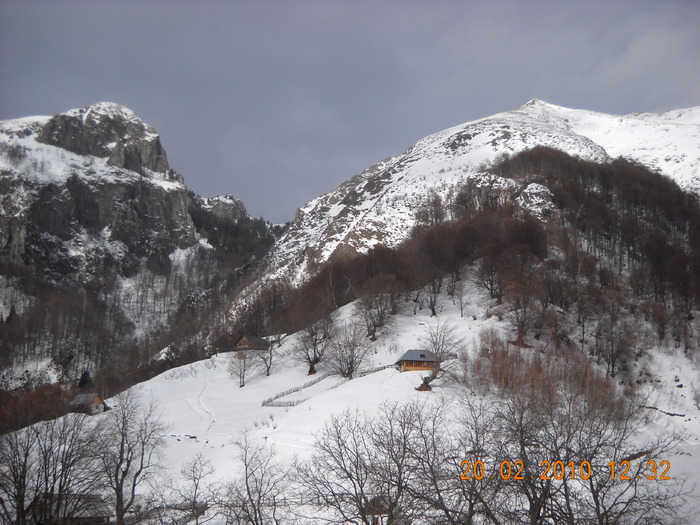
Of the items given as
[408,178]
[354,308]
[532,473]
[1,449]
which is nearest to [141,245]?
[408,178]

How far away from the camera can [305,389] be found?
42344 millimetres

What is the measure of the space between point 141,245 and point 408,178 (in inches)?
3274

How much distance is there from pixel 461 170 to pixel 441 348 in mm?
67177

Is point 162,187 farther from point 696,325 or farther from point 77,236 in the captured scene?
point 696,325

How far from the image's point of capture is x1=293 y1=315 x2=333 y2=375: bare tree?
49250mm

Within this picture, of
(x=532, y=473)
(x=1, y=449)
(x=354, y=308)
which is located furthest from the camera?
(x=354, y=308)

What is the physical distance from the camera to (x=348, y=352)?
149 ft

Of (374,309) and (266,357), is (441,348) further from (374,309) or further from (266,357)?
(266,357)

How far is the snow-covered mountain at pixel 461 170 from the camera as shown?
87.8 m

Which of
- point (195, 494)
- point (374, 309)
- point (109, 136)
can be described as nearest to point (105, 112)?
point (109, 136)

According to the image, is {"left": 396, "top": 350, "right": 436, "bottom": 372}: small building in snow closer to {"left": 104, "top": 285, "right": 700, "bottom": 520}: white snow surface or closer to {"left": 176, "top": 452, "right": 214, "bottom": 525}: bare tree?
{"left": 104, "top": 285, "right": 700, "bottom": 520}: white snow surface

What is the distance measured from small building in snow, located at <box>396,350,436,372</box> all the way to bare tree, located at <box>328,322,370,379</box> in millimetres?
4552

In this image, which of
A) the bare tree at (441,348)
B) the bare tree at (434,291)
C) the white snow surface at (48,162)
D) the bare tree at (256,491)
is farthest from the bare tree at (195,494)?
the white snow surface at (48,162)
